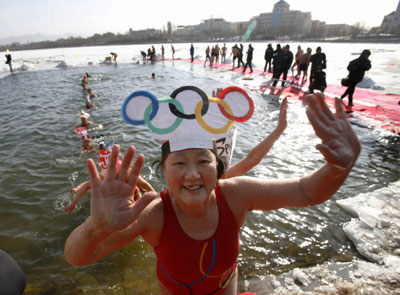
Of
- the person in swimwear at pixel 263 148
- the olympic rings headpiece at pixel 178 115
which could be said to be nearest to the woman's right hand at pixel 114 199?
the olympic rings headpiece at pixel 178 115

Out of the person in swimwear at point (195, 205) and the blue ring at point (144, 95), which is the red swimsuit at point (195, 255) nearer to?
the person in swimwear at point (195, 205)

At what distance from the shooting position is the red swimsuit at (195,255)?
1.42m

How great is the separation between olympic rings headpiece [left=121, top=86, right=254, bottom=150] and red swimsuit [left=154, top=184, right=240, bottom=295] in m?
0.46

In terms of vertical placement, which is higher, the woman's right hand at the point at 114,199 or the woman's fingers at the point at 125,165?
the woman's fingers at the point at 125,165

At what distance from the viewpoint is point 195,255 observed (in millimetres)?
1424

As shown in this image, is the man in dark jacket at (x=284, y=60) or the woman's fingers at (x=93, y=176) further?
the man in dark jacket at (x=284, y=60)

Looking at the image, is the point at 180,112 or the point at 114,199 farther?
the point at 180,112

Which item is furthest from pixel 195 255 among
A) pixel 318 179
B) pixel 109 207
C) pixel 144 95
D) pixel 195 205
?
pixel 144 95

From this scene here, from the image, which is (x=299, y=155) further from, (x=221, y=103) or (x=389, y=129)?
(x=221, y=103)

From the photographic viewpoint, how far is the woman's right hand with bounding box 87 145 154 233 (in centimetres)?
110

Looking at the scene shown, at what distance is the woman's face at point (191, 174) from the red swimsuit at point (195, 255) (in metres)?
0.23

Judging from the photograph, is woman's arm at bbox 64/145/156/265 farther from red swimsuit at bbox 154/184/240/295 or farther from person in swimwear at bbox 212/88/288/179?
person in swimwear at bbox 212/88/288/179

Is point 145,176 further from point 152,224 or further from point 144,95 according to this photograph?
point 144,95

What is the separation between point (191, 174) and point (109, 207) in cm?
48
